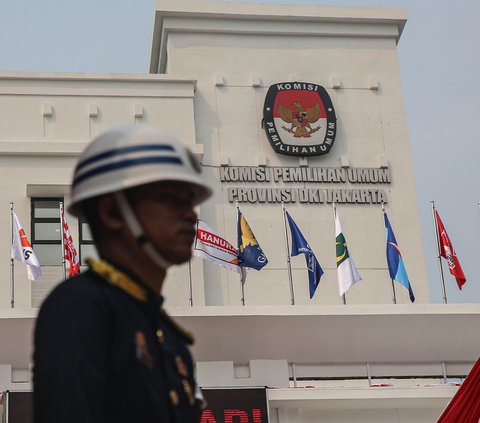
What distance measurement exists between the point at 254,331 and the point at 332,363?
5.40 feet

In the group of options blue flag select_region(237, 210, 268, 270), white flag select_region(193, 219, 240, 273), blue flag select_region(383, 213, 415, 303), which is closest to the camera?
white flag select_region(193, 219, 240, 273)

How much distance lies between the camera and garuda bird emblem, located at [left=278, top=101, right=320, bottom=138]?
21344 mm

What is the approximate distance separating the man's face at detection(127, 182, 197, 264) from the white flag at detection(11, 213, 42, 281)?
1533 cm

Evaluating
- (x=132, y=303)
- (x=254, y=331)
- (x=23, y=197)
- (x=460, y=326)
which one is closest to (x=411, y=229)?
(x=460, y=326)

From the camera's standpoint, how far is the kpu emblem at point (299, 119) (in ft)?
69.7

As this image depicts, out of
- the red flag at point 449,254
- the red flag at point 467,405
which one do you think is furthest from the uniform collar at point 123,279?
the red flag at point 449,254

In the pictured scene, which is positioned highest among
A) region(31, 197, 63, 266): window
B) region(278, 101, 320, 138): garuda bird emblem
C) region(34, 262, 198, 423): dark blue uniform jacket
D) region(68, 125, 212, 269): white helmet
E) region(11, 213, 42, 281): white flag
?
region(278, 101, 320, 138): garuda bird emblem

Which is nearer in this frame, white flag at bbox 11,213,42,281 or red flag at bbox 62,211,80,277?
red flag at bbox 62,211,80,277

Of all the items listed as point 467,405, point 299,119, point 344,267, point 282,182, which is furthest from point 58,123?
point 467,405

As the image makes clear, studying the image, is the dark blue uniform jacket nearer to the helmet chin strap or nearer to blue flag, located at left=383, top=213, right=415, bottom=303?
the helmet chin strap

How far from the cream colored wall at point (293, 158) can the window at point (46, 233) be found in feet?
8.89

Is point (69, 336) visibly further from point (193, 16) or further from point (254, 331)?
point (193, 16)

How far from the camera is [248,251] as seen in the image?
1838cm

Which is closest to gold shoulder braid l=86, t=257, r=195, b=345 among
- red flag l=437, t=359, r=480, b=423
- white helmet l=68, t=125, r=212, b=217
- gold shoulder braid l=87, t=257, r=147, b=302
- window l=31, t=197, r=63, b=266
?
gold shoulder braid l=87, t=257, r=147, b=302
